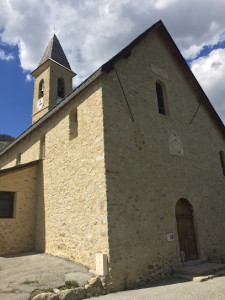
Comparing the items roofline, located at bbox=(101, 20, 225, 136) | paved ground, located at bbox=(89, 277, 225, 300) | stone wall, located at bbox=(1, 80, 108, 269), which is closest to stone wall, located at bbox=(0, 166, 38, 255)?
stone wall, located at bbox=(1, 80, 108, 269)

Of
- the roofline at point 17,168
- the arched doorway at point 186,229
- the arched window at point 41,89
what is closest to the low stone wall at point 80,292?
the arched doorway at point 186,229

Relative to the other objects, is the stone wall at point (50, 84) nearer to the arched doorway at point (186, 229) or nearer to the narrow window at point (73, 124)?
the narrow window at point (73, 124)

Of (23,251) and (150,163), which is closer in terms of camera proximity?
(150,163)

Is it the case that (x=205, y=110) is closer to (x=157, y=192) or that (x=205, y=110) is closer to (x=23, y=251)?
(x=157, y=192)

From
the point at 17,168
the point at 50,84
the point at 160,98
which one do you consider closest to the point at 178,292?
the point at 17,168

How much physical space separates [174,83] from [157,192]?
6034 mm

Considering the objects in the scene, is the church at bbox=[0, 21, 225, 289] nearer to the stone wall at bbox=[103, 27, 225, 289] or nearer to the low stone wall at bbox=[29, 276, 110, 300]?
the stone wall at bbox=[103, 27, 225, 289]

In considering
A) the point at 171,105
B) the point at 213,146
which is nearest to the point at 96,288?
the point at 171,105

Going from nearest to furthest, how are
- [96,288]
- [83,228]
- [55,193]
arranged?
[96,288]
[83,228]
[55,193]

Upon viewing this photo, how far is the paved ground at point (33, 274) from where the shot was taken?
5355mm

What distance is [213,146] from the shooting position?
12469mm

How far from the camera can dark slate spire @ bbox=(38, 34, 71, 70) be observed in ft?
64.6

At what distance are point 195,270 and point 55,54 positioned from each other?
1900cm

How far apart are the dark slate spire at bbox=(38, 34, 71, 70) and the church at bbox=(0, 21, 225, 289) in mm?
9884
